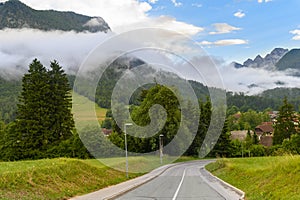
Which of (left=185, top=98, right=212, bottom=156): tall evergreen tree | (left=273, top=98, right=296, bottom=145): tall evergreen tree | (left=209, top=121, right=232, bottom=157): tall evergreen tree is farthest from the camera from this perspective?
(left=273, top=98, right=296, bottom=145): tall evergreen tree

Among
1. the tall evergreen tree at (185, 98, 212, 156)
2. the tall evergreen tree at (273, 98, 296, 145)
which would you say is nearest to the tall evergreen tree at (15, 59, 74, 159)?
the tall evergreen tree at (185, 98, 212, 156)

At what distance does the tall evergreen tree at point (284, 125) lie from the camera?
86.6 m

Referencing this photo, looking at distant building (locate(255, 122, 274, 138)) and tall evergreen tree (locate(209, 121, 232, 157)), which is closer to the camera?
tall evergreen tree (locate(209, 121, 232, 157))

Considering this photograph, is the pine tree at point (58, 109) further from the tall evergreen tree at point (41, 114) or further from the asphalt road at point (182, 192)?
the asphalt road at point (182, 192)

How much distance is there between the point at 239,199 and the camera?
53.8 feet

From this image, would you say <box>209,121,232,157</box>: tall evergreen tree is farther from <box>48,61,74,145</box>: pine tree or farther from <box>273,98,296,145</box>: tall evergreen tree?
<box>48,61,74,145</box>: pine tree

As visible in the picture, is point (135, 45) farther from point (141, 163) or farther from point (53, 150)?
point (53, 150)

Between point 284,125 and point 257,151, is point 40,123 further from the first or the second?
point 284,125

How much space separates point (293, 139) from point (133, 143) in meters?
33.0

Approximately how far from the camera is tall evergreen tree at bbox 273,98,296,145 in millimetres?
86562

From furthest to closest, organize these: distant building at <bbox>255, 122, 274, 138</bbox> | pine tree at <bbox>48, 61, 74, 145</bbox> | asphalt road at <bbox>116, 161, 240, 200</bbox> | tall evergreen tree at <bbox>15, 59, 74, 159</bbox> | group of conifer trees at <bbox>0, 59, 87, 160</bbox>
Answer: distant building at <bbox>255, 122, 274, 138</bbox> → pine tree at <bbox>48, 61, 74, 145</bbox> → tall evergreen tree at <bbox>15, 59, 74, 159</bbox> → group of conifer trees at <bbox>0, 59, 87, 160</bbox> → asphalt road at <bbox>116, 161, 240, 200</bbox>

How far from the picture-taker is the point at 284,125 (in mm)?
87375

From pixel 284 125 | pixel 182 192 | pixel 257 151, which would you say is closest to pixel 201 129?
pixel 257 151

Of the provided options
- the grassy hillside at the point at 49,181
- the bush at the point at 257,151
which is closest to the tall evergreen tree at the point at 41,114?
the grassy hillside at the point at 49,181
